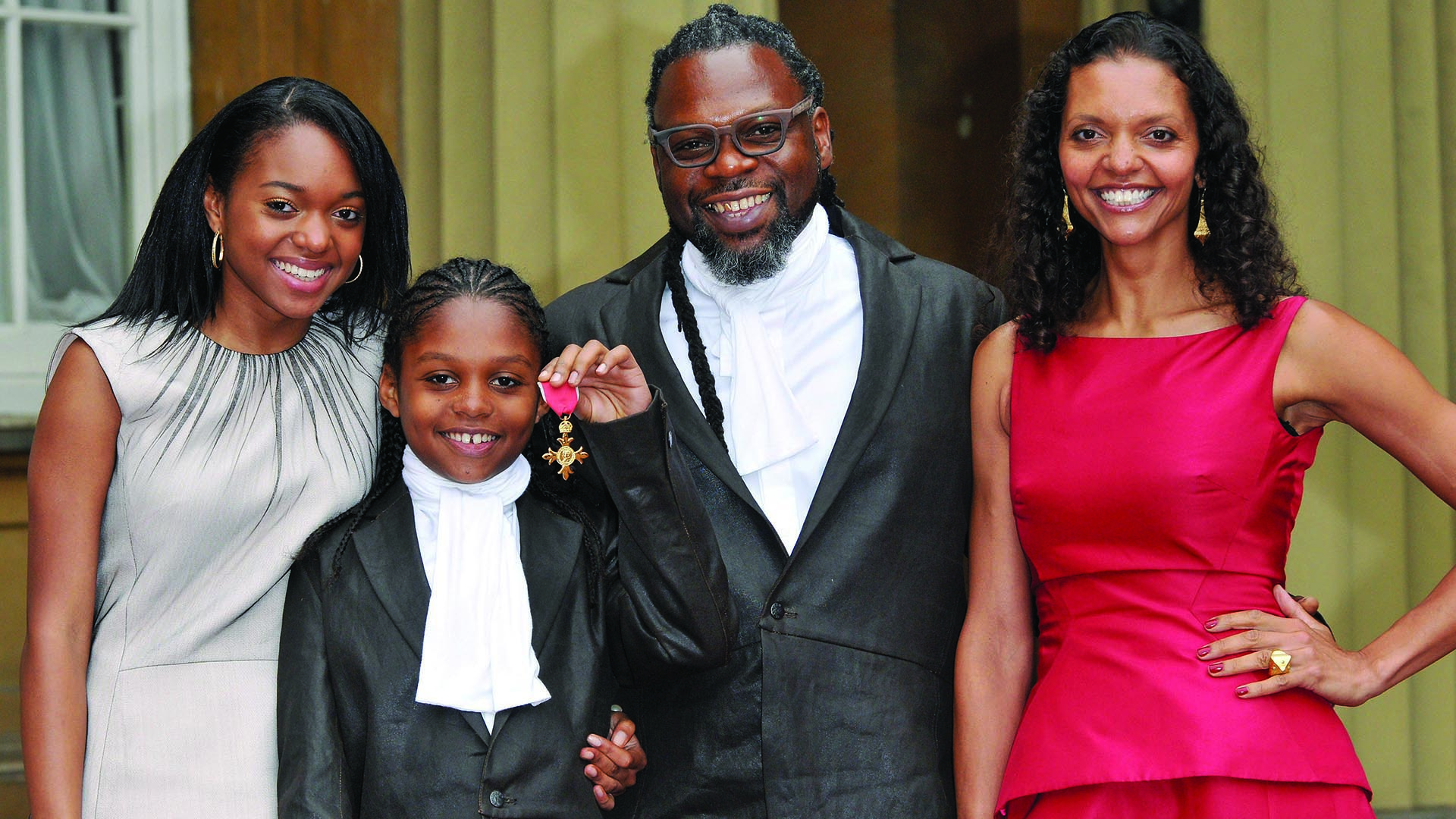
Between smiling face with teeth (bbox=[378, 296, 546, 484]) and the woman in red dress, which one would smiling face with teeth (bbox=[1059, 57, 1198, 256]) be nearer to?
the woman in red dress

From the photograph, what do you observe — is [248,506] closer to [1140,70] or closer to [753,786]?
[753,786]

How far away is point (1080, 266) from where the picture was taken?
244cm

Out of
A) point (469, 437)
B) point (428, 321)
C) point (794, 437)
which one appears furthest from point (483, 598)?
point (794, 437)

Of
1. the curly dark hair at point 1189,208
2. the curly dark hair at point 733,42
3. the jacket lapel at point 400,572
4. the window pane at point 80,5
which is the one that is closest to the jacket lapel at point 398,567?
the jacket lapel at point 400,572

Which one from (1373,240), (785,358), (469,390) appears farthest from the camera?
(1373,240)

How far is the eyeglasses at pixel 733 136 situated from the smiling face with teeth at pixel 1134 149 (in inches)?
21.9

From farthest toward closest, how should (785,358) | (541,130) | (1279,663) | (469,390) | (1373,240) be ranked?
(1373,240) → (541,130) → (785,358) → (469,390) → (1279,663)

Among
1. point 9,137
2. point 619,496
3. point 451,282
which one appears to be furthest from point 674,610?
point 9,137

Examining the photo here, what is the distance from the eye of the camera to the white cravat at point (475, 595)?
2.19 m

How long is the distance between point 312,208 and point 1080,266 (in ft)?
4.43

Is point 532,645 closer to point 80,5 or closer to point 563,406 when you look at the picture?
point 563,406

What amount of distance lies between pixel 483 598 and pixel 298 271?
2.12ft

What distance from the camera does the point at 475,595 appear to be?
2262 millimetres

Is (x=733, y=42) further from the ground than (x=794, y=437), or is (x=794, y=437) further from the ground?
(x=733, y=42)
